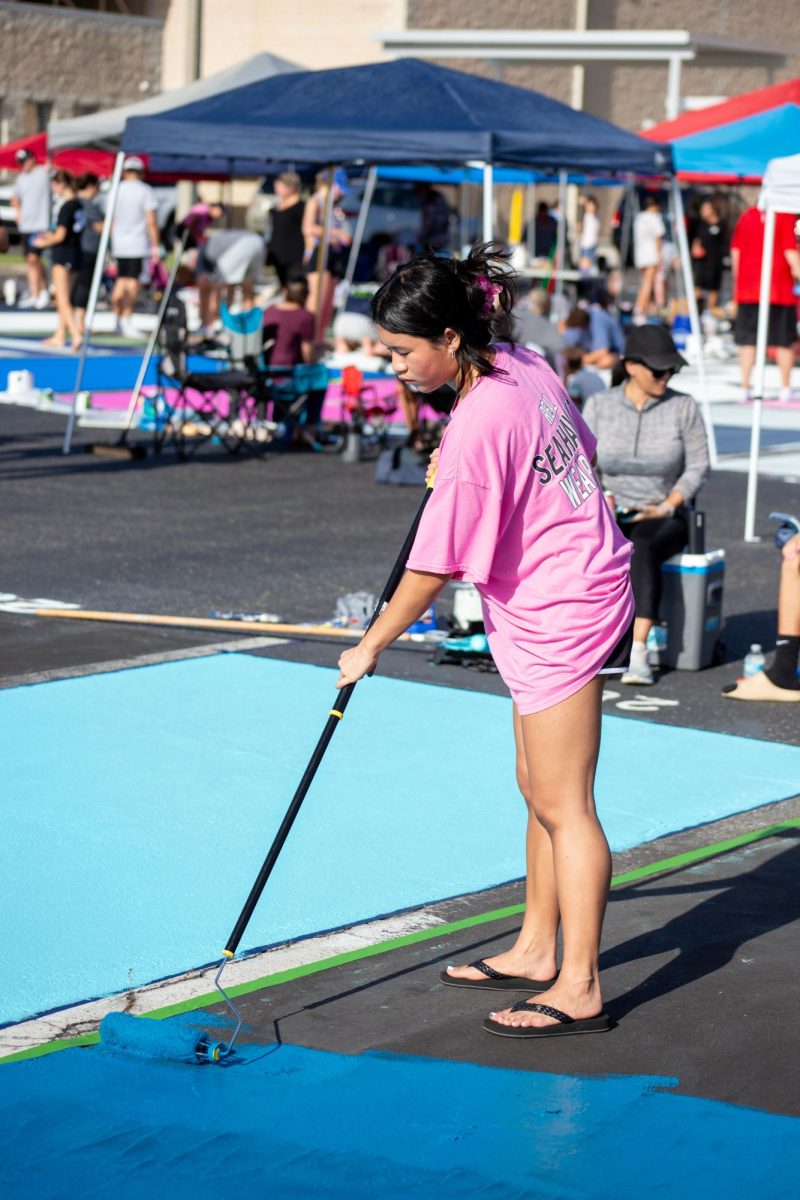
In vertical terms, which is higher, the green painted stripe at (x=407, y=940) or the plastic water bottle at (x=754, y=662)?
the plastic water bottle at (x=754, y=662)

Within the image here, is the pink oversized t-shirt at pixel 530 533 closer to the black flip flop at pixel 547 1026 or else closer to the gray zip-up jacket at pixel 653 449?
the black flip flop at pixel 547 1026

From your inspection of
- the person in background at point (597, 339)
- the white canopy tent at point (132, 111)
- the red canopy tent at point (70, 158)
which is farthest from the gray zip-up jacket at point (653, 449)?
the red canopy tent at point (70, 158)

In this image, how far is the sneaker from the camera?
808 cm

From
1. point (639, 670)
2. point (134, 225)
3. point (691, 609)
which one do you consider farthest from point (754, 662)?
point (134, 225)


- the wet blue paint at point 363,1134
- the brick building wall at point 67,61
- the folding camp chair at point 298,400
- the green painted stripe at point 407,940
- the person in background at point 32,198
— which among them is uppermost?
the brick building wall at point 67,61

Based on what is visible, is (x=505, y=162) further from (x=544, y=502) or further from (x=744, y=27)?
(x=744, y=27)

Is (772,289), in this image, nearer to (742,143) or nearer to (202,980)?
(742,143)

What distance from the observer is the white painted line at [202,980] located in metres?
4.30

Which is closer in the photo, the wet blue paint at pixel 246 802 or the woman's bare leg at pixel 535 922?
the woman's bare leg at pixel 535 922

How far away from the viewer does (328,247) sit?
2036cm

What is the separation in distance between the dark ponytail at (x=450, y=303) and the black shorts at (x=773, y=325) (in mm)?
14773

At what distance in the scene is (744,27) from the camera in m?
54.4

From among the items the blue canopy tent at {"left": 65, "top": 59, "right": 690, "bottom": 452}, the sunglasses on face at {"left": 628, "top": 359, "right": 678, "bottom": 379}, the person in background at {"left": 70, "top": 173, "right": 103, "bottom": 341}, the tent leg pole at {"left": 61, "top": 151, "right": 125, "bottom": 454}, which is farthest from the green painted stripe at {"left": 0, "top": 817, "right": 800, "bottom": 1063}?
the person in background at {"left": 70, "top": 173, "right": 103, "bottom": 341}

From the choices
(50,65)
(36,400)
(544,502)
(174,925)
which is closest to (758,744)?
(174,925)
